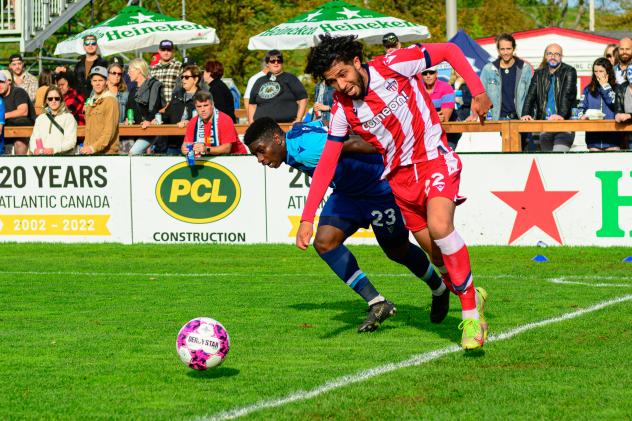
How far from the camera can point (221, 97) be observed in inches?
723

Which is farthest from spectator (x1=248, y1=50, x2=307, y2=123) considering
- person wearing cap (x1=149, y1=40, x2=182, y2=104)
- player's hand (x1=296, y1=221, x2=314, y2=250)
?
player's hand (x1=296, y1=221, x2=314, y2=250)

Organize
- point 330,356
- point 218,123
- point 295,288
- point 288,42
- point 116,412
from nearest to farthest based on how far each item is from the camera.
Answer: point 116,412 → point 330,356 → point 295,288 → point 218,123 → point 288,42

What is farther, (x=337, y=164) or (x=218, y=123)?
(x=218, y=123)

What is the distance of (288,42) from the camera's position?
73.6 feet

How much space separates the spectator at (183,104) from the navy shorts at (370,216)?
8519 millimetres

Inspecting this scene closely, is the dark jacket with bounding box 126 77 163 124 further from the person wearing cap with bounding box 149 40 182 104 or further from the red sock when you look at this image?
the red sock

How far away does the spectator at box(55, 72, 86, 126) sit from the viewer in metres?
20.3

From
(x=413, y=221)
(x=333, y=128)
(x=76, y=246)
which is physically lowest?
(x=76, y=246)

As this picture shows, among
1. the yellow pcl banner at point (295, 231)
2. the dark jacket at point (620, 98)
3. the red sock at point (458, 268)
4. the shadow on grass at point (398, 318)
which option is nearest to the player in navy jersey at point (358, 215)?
the shadow on grass at point (398, 318)

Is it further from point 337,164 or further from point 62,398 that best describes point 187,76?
point 62,398

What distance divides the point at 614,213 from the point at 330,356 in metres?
7.96

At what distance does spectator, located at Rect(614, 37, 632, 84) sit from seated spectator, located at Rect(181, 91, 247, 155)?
5251 mm

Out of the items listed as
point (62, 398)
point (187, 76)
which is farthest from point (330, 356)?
point (187, 76)

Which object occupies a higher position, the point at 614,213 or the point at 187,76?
the point at 187,76
